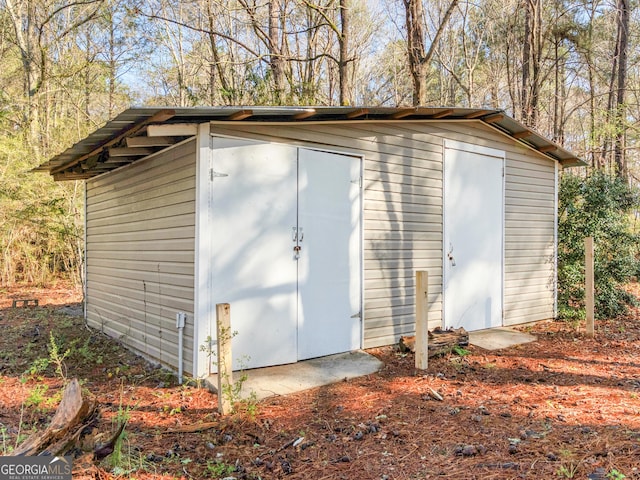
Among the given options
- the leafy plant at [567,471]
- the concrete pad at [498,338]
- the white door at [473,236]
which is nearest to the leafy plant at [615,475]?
the leafy plant at [567,471]

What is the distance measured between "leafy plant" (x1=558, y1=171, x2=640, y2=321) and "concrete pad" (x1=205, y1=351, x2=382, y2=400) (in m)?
4.16

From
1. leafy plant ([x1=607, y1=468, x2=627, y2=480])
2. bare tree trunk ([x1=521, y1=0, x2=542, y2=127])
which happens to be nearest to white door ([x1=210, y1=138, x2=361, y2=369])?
leafy plant ([x1=607, y1=468, x2=627, y2=480])

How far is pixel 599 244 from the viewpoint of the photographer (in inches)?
272

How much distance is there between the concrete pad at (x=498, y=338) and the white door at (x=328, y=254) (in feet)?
5.33

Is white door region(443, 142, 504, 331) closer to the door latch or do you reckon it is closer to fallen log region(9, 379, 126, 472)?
the door latch

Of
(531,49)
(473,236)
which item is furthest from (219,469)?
(531,49)

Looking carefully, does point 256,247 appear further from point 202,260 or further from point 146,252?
point 146,252

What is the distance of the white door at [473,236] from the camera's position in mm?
5410

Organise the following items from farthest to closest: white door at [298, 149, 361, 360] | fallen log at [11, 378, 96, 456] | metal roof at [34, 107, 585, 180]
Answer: white door at [298, 149, 361, 360], metal roof at [34, 107, 585, 180], fallen log at [11, 378, 96, 456]

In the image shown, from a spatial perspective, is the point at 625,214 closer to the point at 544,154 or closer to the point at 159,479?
the point at 544,154

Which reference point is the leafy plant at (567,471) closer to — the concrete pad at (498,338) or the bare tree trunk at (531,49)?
the concrete pad at (498,338)

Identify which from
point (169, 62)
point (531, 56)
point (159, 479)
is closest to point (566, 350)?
point (159, 479)

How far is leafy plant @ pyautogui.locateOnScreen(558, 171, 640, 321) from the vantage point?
6.82 m

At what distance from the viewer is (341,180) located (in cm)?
447
